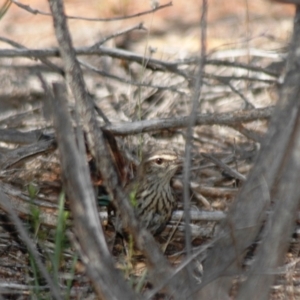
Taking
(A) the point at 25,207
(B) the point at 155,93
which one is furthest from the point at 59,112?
(B) the point at 155,93

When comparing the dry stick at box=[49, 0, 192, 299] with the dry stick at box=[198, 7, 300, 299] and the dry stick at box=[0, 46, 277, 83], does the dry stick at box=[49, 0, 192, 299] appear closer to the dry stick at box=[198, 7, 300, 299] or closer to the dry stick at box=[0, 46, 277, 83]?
the dry stick at box=[198, 7, 300, 299]

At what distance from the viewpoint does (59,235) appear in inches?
130

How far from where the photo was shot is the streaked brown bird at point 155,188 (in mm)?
5273

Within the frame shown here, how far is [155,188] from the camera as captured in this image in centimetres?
536

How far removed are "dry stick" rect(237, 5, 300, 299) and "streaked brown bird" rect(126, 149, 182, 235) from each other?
2624 millimetres

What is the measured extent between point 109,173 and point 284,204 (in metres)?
0.80

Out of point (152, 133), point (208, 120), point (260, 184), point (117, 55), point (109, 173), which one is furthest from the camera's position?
point (152, 133)

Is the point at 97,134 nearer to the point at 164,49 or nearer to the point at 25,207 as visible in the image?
the point at 25,207

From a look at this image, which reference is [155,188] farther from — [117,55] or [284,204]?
[284,204]

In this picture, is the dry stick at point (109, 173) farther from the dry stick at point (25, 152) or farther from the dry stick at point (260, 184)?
the dry stick at point (25, 152)

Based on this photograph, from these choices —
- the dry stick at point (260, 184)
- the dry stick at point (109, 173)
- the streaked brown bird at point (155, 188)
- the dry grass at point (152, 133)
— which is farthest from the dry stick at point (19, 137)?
the dry stick at point (260, 184)

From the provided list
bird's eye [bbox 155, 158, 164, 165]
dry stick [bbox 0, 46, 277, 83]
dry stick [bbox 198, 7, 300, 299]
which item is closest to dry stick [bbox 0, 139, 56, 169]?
dry stick [bbox 0, 46, 277, 83]

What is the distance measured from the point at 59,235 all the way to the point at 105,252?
68 centimetres

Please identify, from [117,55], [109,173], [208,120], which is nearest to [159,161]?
[208,120]
